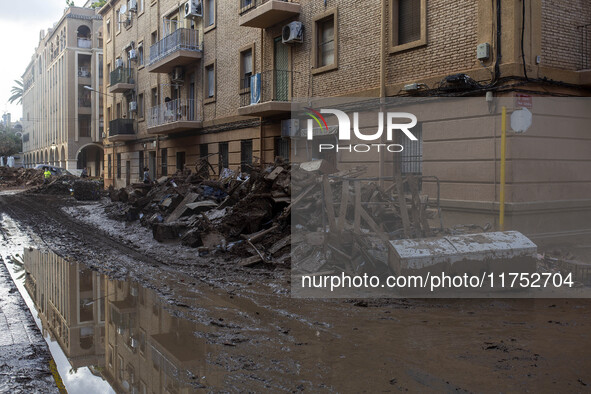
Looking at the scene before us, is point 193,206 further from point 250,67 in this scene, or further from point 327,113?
point 250,67

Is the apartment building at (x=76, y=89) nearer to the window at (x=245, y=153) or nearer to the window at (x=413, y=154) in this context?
the window at (x=245, y=153)

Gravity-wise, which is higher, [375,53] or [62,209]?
[375,53]

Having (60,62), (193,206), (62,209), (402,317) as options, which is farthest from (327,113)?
(60,62)

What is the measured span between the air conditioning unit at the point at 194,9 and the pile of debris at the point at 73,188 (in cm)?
987

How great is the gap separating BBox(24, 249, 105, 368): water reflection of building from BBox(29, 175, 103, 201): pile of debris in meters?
16.7

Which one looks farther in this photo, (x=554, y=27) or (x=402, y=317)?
(x=554, y=27)

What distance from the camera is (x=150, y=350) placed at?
5312 mm

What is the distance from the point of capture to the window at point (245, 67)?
2012 cm

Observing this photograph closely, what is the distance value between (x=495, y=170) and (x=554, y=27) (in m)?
3.43

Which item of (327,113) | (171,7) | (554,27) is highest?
(171,7)

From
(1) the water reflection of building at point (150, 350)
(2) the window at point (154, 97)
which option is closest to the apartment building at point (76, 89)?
(2) the window at point (154, 97)

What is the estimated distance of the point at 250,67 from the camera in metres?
20.1

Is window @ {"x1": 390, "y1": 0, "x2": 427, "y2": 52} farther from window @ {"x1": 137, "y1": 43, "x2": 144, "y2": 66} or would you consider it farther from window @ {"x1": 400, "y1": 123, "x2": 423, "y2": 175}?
window @ {"x1": 137, "y1": 43, "x2": 144, "y2": 66}

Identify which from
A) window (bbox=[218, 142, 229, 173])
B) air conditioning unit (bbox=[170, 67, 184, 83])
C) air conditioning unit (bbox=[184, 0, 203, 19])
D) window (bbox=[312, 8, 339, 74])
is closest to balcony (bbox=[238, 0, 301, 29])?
window (bbox=[312, 8, 339, 74])
